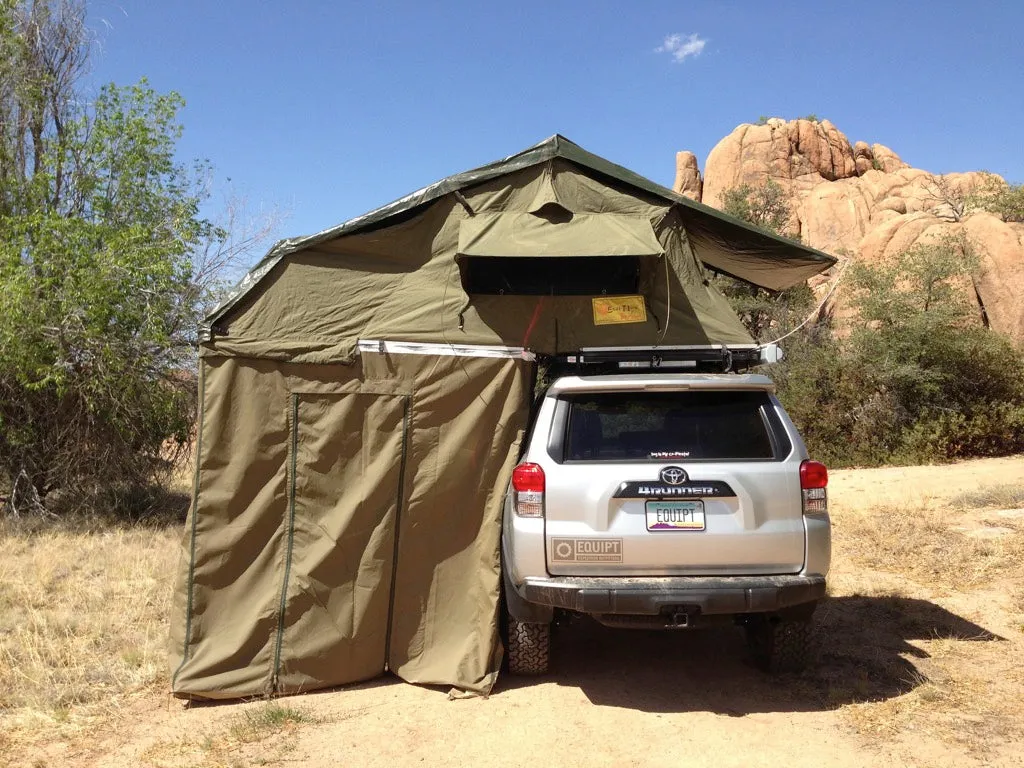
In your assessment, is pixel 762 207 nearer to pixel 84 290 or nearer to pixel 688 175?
pixel 688 175

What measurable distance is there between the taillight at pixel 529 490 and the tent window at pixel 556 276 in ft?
5.15

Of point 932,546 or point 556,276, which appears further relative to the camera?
point 932,546

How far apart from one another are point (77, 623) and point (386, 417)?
3.25m

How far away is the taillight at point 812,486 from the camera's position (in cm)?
480

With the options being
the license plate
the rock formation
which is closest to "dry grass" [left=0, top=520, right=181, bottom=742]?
the license plate

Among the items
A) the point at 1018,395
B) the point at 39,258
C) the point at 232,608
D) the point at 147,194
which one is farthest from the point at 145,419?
the point at 1018,395

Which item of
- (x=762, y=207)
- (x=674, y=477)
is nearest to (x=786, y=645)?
(x=674, y=477)

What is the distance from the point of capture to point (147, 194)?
38.0ft

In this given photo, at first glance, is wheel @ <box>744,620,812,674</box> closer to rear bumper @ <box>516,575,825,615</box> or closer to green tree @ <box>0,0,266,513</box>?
rear bumper @ <box>516,575,825,615</box>

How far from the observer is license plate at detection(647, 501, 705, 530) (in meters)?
4.67

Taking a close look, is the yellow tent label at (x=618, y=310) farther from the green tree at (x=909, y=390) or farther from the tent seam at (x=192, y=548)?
the green tree at (x=909, y=390)

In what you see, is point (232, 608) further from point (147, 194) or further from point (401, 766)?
point (147, 194)

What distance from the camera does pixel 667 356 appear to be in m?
5.64

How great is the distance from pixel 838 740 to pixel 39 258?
383 inches
